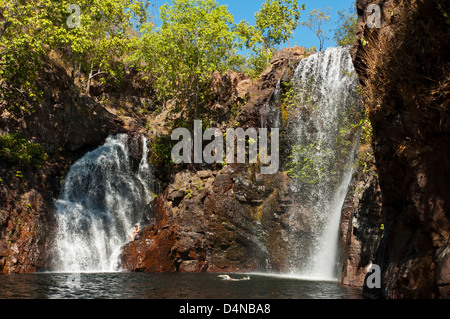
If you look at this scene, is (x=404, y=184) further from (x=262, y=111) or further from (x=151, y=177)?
(x=151, y=177)

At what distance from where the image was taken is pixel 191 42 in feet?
99.8

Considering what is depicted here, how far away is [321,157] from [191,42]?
14255mm

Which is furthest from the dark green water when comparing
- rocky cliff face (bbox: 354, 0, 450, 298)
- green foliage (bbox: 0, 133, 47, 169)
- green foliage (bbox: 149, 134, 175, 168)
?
green foliage (bbox: 149, 134, 175, 168)

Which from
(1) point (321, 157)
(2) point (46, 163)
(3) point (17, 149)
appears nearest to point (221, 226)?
(1) point (321, 157)

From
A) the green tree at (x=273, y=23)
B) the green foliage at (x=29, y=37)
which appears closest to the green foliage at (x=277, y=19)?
the green tree at (x=273, y=23)

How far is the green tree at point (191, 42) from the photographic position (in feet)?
97.4

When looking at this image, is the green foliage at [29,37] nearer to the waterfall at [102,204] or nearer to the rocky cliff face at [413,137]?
the waterfall at [102,204]

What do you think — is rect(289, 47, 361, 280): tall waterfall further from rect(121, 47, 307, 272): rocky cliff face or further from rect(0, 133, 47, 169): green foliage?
rect(0, 133, 47, 169): green foliage

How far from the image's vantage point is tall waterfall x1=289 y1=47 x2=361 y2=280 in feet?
70.7

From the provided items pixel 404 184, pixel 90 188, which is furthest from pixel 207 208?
pixel 404 184

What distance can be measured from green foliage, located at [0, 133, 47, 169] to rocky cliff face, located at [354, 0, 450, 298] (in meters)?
18.7

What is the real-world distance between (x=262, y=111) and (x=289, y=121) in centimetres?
221

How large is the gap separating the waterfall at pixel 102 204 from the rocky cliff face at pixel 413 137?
1644cm

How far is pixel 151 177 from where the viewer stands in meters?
29.2
